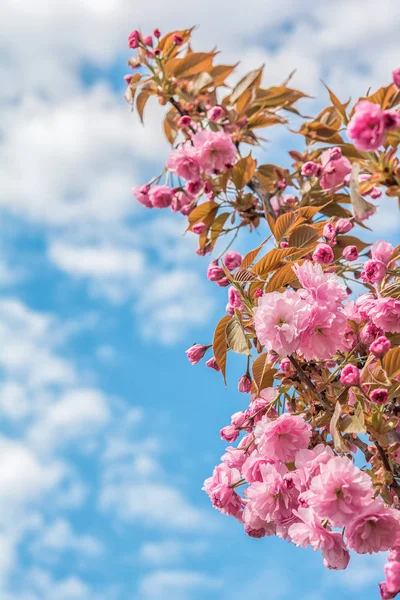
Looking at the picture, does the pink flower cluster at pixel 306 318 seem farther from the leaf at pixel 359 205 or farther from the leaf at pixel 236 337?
the leaf at pixel 359 205

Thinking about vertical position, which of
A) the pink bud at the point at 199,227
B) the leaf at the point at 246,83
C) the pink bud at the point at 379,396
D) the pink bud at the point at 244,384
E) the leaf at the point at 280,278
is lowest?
the pink bud at the point at 379,396

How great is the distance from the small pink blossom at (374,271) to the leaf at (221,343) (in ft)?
1.25

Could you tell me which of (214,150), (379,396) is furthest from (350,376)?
(214,150)

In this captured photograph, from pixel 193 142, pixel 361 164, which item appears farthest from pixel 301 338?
pixel 193 142

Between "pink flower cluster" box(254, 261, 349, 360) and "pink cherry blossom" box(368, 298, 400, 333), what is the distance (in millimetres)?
110

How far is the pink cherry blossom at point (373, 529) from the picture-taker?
1.33m

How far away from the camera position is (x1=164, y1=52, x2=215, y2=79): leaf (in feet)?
7.93

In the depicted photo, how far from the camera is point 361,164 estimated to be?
1.42m

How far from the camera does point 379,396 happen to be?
1.37 m

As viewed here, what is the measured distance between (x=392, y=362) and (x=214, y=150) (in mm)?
958

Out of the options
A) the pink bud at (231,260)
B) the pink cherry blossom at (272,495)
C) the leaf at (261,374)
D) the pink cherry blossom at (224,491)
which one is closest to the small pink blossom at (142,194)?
the pink bud at (231,260)

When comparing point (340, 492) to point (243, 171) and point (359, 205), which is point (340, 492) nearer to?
point (359, 205)

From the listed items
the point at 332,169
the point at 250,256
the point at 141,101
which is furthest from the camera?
the point at 141,101

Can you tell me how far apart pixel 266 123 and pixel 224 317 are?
3.16 feet
